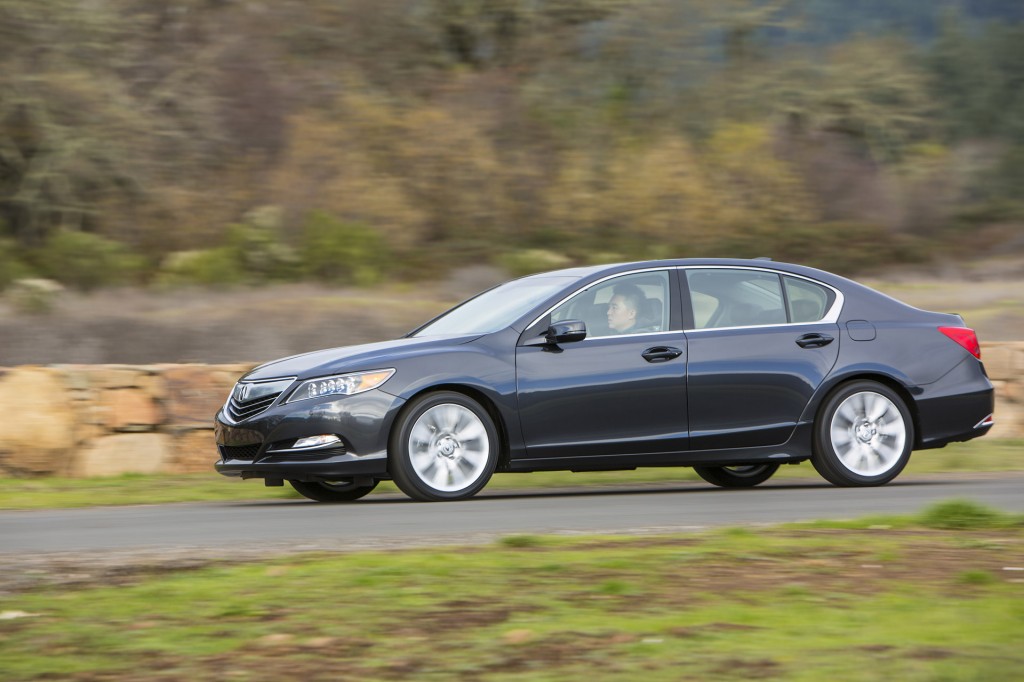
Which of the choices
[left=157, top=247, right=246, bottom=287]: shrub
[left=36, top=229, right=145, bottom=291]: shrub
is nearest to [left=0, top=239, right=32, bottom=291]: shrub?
[left=36, top=229, right=145, bottom=291]: shrub

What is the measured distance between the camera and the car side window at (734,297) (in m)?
10.3

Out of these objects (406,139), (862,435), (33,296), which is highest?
(406,139)

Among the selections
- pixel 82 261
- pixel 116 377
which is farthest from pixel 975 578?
pixel 82 261

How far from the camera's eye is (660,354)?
392 inches

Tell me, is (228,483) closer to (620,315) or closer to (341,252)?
(620,315)

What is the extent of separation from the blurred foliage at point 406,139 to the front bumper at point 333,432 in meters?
17.5

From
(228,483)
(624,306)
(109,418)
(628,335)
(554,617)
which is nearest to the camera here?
(554,617)

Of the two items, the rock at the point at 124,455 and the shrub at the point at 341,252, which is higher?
the shrub at the point at 341,252

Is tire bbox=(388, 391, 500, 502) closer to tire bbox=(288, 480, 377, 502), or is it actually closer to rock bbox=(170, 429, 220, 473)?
tire bbox=(288, 480, 377, 502)

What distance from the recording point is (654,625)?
15.9ft

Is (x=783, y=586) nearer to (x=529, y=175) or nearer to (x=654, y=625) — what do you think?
(x=654, y=625)

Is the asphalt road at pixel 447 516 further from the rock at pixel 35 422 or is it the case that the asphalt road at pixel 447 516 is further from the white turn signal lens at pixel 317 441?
the rock at pixel 35 422

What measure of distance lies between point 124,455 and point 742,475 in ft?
16.5

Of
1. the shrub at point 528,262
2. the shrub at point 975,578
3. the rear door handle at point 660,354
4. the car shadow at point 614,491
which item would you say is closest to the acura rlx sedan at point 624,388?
the rear door handle at point 660,354
